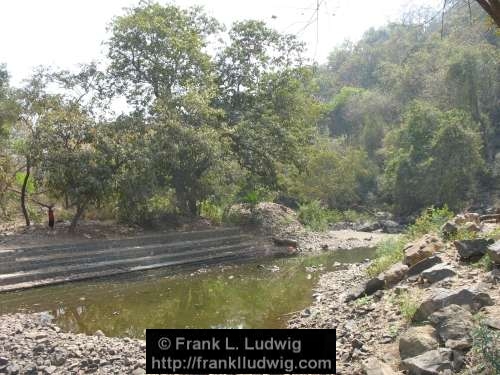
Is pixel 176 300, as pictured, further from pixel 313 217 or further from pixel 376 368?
pixel 313 217

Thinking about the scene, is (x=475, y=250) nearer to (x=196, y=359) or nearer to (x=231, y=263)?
(x=196, y=359)

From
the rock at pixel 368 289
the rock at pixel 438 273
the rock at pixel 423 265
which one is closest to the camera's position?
the rock at pixel 438 273

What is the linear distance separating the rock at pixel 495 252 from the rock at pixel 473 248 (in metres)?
0.60

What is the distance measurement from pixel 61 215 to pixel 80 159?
326cm

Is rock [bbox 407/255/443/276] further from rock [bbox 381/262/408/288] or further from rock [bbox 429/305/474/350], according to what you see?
rock [bbox 429/305/474/350]

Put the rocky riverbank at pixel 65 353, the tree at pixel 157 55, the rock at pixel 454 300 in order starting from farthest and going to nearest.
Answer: the tree at pixel 157 55 → the rocky riverbank at pixel 65 353 → the rock at pixel 454 300

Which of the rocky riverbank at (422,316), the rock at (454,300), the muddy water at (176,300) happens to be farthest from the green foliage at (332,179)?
the rock at (454,300)

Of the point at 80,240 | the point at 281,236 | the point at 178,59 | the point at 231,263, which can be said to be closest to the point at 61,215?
the point at 80,240

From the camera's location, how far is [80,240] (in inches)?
A: 633

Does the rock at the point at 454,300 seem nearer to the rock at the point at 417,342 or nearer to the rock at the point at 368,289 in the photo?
the rock at the point at 417,342

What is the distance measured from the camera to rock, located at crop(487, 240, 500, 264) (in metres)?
7.87

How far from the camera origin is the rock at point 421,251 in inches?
392

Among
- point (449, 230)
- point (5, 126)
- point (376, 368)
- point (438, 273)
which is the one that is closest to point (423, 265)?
point (438, 273)

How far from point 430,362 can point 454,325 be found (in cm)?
81
